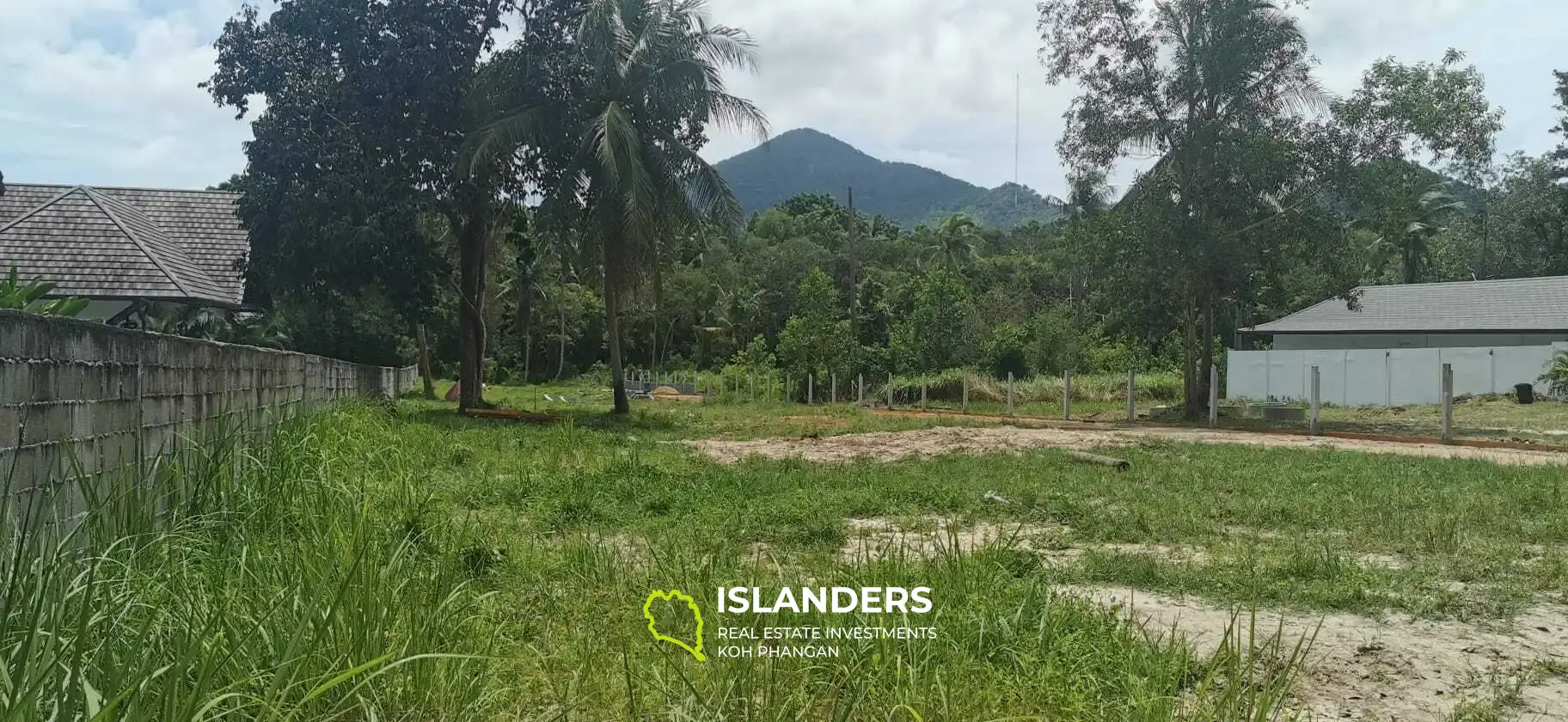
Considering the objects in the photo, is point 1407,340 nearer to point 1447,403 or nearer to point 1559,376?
point 1559,376

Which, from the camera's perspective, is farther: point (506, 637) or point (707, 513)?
point (707, 513)

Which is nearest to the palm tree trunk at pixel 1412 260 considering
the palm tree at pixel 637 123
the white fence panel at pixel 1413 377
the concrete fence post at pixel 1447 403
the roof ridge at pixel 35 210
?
the white fence panel at pixel 1413 377

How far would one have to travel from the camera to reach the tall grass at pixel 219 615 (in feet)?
6.84

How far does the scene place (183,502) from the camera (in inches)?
164

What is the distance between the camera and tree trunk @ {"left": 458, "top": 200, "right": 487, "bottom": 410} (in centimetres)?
1916

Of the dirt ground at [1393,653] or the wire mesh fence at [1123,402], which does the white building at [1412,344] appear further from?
the dirt ground at [1393,653]

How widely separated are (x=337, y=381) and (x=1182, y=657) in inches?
485

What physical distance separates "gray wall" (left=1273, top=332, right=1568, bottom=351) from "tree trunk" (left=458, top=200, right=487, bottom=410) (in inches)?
966

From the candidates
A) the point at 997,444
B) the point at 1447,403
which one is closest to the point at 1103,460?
the point at 997,444

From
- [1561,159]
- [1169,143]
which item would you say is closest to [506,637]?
[1169,143]

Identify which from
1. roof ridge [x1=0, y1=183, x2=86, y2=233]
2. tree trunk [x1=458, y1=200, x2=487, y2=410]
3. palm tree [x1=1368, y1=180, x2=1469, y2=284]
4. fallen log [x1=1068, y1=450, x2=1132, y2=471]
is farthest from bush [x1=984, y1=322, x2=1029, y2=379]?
roof ridge [x1=0, y1=183, x2=86, y2=233]

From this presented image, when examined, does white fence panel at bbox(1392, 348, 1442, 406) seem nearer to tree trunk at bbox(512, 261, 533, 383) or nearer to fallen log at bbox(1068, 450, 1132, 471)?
fallen log at bbox(1068, 450, 1132, 471)

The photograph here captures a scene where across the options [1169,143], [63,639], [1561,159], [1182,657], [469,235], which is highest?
[1561,159]

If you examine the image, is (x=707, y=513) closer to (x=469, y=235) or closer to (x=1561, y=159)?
(x=469, y=235)
